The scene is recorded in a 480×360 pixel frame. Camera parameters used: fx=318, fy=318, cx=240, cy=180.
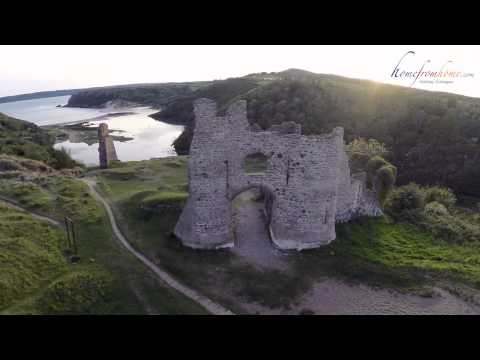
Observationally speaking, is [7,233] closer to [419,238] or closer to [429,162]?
[419,238]

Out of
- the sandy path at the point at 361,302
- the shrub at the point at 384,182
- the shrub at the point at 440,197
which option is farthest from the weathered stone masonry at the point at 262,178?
the shrub at the point at 440,197

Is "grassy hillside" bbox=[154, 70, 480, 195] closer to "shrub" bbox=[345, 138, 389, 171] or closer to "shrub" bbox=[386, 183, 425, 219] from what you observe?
"shrub" bbox=[345, 138, 389, 171]

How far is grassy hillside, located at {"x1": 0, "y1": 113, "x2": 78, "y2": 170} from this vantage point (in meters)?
45.7

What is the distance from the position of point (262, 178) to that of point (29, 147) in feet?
141

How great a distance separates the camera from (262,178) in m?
20.5

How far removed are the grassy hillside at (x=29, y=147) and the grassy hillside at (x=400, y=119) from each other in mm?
25742

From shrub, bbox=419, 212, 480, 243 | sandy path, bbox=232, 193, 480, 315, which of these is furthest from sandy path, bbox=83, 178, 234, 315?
shrub, bbox=419, 212, 480, 243

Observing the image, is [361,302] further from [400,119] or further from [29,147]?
[29,147]

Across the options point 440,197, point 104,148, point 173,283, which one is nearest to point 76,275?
point 173,283

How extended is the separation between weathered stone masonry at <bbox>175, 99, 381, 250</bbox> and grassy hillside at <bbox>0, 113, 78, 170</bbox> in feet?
121

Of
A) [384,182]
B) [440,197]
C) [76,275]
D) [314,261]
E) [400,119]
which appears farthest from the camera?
[400,119]

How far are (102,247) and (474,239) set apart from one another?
25.3 m

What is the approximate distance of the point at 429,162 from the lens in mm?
47750

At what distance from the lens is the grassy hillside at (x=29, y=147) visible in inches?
1800
